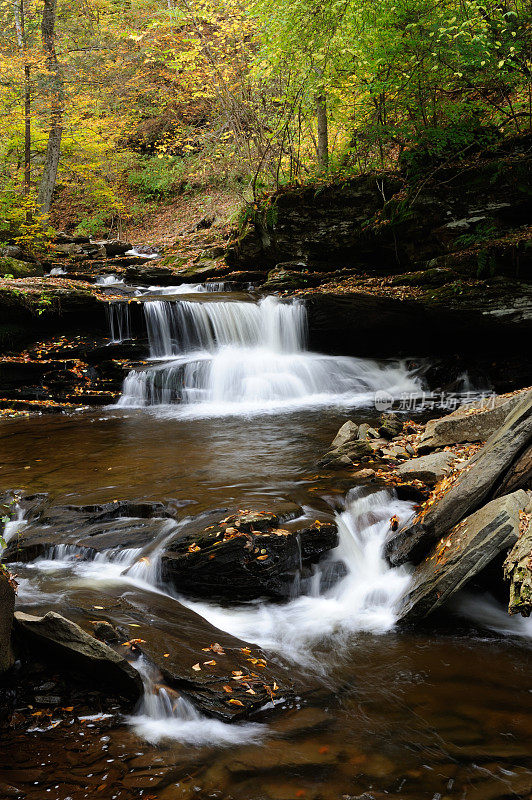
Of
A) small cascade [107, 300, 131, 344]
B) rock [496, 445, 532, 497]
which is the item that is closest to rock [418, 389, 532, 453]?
rock [496, 445, 532, 497]

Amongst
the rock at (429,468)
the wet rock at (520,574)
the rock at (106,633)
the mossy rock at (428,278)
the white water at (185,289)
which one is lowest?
the rock at (106,633)

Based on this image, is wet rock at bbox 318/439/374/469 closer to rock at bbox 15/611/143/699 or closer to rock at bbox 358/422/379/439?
rock at bbox 358/422/379/439

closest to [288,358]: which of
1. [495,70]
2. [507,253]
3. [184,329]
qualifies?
[184,329]

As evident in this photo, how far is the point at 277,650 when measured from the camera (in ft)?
12.7

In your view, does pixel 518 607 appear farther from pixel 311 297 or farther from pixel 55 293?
pixel 55 293

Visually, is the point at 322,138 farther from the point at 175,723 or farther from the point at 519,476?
the point at 175,723

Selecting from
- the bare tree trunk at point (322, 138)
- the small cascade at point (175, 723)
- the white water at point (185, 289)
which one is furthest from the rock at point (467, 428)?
the bare tree trunk at point (322, 138)

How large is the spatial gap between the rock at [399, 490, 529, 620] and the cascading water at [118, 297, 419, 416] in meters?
6.28

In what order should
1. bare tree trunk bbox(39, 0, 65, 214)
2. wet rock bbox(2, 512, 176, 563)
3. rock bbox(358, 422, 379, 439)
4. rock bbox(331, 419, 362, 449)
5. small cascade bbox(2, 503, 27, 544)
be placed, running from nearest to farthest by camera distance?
wet rock bbox(2, 512, 176, 563) < small cascade bbox(2, 503, 27, 544) < rock bbox(331, 419, 362, 449) < rock bbox(358, 422, 379, 439) < bare tree trunk bbox(39, 0, 65, 214)

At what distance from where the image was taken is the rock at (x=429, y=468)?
567cm

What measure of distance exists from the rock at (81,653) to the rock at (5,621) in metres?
→ 0.12

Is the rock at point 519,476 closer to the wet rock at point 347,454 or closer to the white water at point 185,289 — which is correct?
the wet rock at point 347,454

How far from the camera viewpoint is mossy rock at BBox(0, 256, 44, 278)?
44.9 ft

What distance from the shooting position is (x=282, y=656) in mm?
3801
